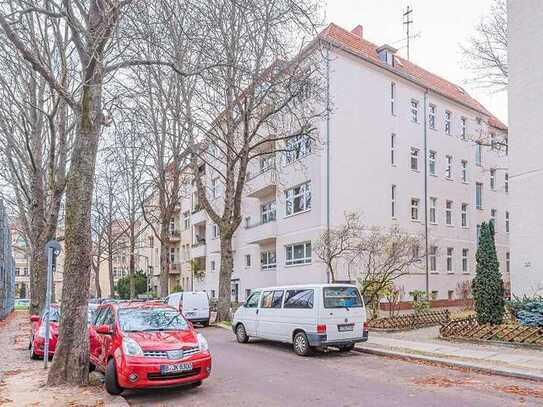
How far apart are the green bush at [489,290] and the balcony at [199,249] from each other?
3375cm

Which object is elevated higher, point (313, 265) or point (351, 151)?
point (351, 151)

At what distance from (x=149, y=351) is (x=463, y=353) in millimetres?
8182

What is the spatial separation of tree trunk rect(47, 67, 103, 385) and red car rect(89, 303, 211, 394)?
0.51 metres

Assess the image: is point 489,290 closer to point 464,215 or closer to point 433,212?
point 433,212

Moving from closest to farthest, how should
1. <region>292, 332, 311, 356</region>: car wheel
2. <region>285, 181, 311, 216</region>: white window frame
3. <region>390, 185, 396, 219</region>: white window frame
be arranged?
<region>292, 332, 311, 356</region>: car wheel → <region>285, 181, 311, 216</region>: white window frame → <region>390, 185, 396, 219</region>: white window frame

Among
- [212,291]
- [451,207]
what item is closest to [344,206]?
[451,207]

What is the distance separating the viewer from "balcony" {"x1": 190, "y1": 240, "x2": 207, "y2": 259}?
47625mm

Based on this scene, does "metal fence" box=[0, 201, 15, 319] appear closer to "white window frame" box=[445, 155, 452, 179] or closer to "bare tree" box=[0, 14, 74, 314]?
"bare tree" box=[0, 14, 74, 314]

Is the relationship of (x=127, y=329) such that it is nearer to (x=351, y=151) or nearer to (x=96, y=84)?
(x=96, y=84)

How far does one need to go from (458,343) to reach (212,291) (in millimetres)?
33547

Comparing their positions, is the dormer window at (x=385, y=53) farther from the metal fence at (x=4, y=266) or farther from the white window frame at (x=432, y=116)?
the metal fence at (x=4, y=266)

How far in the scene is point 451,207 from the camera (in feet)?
116

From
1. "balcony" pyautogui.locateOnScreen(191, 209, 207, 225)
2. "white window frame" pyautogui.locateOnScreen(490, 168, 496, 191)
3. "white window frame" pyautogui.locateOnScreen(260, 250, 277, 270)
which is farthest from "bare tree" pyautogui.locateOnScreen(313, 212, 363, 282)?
"balcony" pyautogui.locateOnScreen(191, 209, 207, 225)

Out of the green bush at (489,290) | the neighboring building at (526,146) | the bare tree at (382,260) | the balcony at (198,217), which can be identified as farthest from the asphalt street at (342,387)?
the balcony at (198,217)
